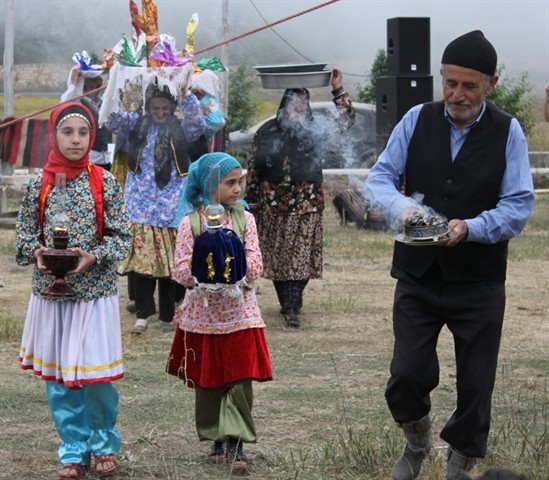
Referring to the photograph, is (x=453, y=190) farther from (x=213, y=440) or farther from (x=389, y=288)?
(x=389, y=288)

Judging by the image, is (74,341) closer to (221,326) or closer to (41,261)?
(41,261)

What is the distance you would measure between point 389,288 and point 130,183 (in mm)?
3533

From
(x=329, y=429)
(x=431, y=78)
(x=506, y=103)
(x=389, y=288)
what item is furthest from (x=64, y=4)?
(x=329, y=429)

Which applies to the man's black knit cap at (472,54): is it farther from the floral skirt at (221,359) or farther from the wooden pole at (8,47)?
the wooden pole at (8,47)

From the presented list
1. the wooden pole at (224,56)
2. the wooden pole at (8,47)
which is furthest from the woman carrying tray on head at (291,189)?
the wooden pole at (224,56)

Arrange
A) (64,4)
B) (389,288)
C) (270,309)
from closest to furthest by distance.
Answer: (270,309)
(389,288)
(64,4)

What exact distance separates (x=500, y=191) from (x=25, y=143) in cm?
1337

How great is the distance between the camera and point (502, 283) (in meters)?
4.89

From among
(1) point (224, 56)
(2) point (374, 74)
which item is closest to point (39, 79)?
(2) point (374, 74)

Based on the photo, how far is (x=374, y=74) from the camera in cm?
2831

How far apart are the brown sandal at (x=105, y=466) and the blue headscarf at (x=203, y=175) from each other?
120 centimetres

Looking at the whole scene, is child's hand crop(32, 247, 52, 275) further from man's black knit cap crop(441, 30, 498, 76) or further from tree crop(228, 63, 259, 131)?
tree crop(228, 63, 259, 131)

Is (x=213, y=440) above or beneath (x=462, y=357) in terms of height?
beneath

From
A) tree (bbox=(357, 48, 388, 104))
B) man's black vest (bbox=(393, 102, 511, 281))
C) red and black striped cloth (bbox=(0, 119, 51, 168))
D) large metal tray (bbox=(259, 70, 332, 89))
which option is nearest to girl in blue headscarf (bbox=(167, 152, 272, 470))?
man's black vest (bbox=(393, 102, 511, 281))
